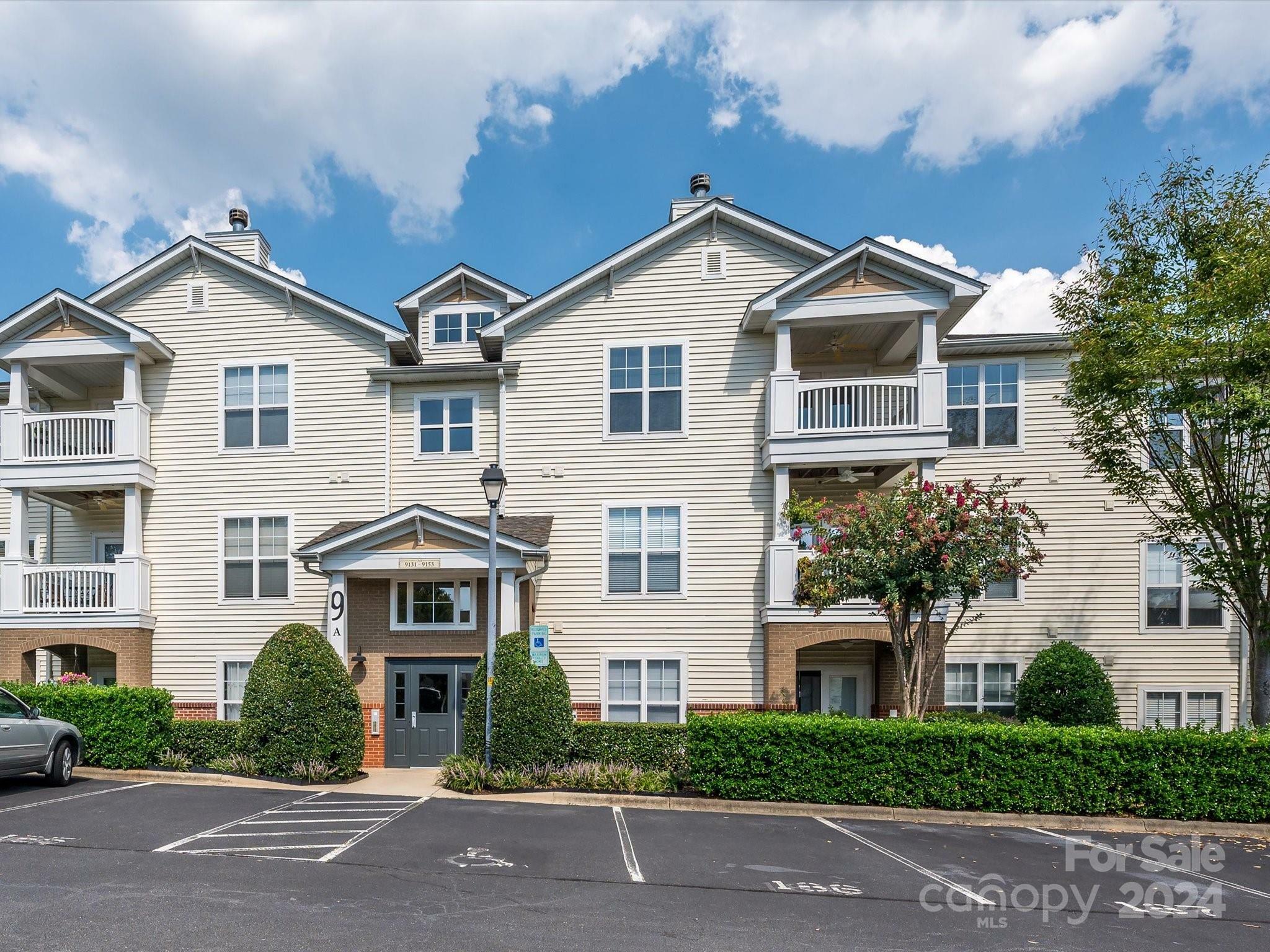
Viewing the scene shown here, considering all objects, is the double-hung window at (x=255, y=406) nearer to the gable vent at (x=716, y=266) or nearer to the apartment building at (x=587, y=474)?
the apartment building at (x=587, y=474)

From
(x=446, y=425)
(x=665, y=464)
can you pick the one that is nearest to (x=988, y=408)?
(x=665, y=464)

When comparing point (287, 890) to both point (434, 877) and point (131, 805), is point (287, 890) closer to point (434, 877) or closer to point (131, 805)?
point (434, 877)

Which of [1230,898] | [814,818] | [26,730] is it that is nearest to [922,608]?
[814,818]

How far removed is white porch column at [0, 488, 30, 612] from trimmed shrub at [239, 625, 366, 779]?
259 inches

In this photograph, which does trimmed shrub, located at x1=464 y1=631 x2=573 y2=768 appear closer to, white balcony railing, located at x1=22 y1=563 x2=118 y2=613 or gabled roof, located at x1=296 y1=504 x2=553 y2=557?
gabled roof, located at x1=296 y1=504 x2=553 y2=557

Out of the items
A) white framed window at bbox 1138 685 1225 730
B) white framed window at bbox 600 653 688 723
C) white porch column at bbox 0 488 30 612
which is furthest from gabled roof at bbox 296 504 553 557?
white framed window at bbox 1138 685 1225 730

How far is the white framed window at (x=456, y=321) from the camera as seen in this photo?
19.4m

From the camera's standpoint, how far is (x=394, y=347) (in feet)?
56.5

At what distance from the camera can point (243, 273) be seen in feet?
57.5

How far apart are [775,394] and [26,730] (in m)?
13.6

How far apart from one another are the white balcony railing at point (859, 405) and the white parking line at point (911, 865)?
732cm

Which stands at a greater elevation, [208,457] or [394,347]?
[394,347]

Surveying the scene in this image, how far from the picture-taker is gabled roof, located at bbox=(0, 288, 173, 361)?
54.0 feet

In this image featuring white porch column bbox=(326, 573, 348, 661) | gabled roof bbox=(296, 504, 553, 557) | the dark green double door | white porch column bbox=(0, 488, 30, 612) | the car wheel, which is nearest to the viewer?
the car wheel
